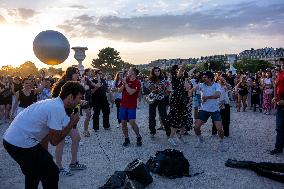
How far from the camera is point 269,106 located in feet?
53.2

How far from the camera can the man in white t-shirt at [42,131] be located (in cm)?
398

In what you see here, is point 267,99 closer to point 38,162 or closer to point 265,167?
point 265,167

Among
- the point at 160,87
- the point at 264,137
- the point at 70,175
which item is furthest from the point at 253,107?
the point at 70,175

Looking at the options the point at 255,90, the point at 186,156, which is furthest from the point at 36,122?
the point at 255,90

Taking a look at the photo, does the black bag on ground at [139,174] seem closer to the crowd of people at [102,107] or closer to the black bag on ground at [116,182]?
the black bag on ground at [116,182]

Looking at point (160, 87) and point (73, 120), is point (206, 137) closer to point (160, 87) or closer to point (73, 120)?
point (160, 87)

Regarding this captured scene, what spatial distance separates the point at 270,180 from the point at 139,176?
2.29 metres

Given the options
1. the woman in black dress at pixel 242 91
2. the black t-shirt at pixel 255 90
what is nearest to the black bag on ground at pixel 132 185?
the woman in black dress at pixel 242 91

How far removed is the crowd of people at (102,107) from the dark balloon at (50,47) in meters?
2.29

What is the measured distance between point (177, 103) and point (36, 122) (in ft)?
18.7

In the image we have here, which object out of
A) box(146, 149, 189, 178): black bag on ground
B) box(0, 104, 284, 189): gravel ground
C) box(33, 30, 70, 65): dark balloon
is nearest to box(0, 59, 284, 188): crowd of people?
box(0, 104, 284, 189): gravel ground

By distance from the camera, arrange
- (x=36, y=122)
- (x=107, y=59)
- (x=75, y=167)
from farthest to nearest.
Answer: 1. (x=107, y=59)
2. (x=75, y=167)
3. (x=36, y=122)

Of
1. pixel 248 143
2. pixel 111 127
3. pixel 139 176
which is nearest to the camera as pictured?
pixel 139 176

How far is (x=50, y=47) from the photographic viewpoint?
1814cm
